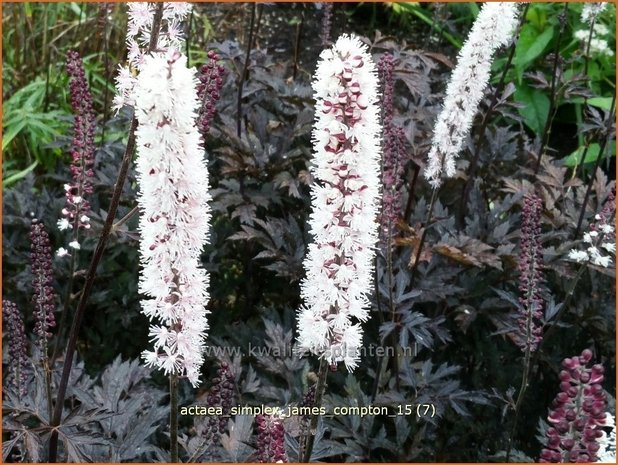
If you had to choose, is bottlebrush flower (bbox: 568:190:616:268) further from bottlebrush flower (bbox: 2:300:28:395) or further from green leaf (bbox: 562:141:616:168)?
green leaf (bbox: 562:141:616:168)

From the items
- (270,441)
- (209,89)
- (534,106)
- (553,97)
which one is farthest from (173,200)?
(534,106)

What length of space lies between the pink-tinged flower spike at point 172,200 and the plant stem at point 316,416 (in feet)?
1.46

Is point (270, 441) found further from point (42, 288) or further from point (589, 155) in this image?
point (589, 155)

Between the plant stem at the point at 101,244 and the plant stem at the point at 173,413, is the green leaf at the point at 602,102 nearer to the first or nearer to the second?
the plant stem at the point at 101,244

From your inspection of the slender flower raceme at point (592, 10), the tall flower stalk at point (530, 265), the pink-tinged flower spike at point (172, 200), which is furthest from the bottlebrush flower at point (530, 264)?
the slender flower raceme at point (592, 10)

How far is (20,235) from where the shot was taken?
4875mm

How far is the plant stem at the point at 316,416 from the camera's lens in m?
2.71

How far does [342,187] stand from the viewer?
2.40 meters

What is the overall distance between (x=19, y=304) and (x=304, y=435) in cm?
260

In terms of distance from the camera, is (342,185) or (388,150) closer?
(342,185)

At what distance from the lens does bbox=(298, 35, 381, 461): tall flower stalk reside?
2352mm

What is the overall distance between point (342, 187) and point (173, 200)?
20.9 inches

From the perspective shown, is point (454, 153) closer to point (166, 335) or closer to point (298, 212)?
point (298, 212)

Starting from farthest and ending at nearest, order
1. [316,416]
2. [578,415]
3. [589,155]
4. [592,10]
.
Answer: [589,155] → [592,10] → [316,416] → [578,415]
